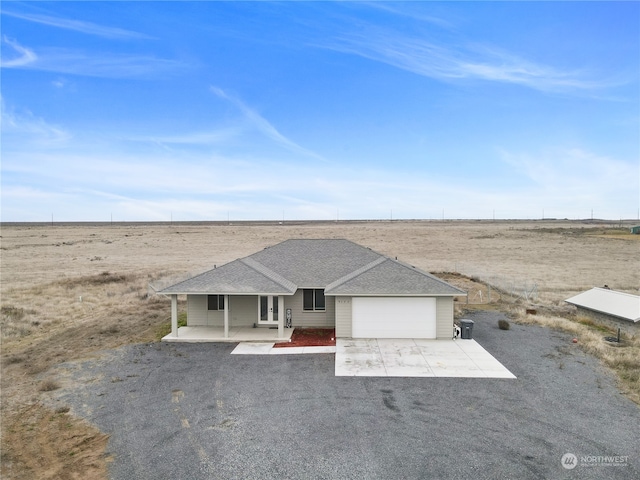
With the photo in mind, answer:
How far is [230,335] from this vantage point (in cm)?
1778

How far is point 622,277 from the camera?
113 feet

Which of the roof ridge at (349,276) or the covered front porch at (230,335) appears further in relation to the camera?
the roof ridge at (349,276)

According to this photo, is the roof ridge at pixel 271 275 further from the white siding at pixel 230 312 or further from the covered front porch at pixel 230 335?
the covered front porch at pixel 230 335

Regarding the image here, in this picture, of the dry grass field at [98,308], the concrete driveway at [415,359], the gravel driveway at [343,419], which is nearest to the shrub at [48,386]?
the dry grass field at [98,308]

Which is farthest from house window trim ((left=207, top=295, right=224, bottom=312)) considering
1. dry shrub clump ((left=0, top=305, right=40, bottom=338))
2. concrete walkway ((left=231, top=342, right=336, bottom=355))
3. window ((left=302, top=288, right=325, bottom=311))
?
dry shrub clump ((left=0, top=305, right=40, bottom=338))

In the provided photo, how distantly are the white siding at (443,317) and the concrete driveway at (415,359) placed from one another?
46cm

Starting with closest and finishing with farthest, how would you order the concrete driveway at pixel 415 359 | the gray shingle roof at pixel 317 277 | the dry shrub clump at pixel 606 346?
the dry shrub clump at pixel 606 346 < the concrete driveway at pixel 415 359 < the gray shingle roof at pixel 317 277

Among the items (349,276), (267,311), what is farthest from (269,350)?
(349,276)

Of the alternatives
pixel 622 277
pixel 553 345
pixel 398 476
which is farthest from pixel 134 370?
pixel 622 277

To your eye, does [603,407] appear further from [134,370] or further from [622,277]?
[622,277]

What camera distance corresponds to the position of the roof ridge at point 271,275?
17984mm

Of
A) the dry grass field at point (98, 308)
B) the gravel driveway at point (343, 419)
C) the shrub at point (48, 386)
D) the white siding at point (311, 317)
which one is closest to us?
the gravel driveway at point (343, 419)

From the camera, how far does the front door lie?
18.7 meters

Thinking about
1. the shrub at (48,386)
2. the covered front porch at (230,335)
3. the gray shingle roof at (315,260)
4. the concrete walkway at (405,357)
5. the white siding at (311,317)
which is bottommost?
the shrub at (48,386)
